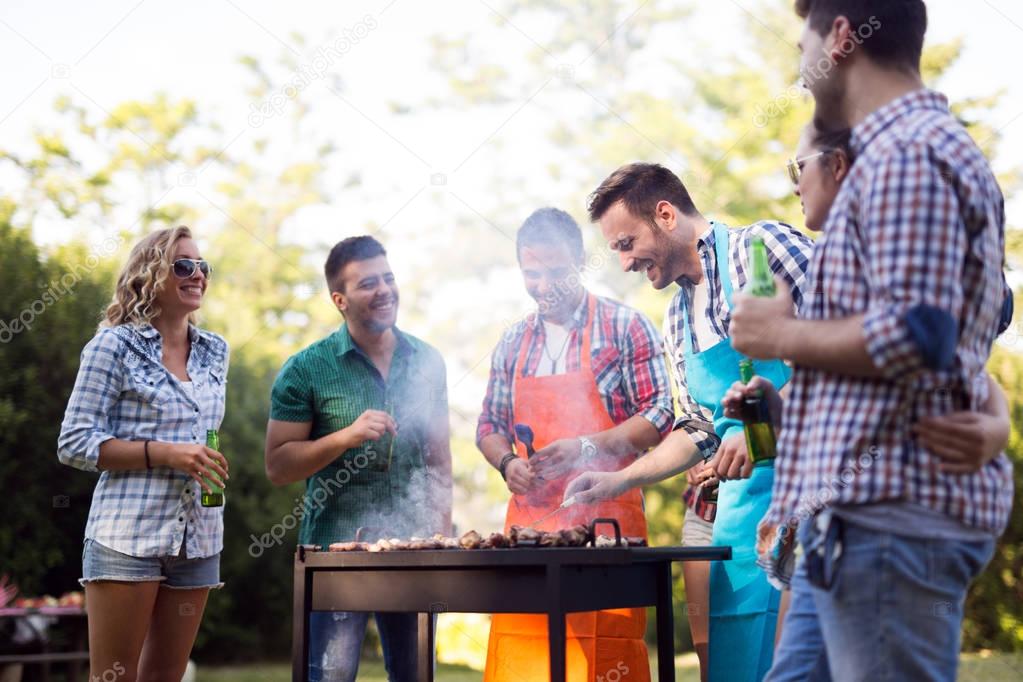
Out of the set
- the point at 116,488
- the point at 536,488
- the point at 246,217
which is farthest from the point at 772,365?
the point at 246,217

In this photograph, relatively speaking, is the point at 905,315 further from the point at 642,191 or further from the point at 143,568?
the point at 143,568

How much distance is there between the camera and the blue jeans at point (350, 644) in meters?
3.93

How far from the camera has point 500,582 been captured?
112 inches

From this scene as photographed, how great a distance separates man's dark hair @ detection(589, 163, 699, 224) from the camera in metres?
3.57

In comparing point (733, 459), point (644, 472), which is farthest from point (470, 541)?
point (644, 472)

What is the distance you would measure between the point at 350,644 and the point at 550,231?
1.88 metres

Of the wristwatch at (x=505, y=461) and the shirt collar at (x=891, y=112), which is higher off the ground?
the shirt collar at (x=891, y=112)

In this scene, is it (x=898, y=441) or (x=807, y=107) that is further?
(x=807, y=107)

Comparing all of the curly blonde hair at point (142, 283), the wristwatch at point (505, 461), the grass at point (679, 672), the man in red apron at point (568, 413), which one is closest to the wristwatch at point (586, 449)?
the man in red apron at point (568, 413)

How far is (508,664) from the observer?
12.9 feet

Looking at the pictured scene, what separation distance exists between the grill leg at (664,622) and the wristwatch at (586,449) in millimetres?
867

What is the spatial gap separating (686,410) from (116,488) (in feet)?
6.73

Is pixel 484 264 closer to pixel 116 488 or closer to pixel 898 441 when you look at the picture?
pixel 116 488

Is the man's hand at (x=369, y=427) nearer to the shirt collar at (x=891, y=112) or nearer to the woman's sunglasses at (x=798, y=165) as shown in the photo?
the woman's sunglasses at (x=798, y=165)
